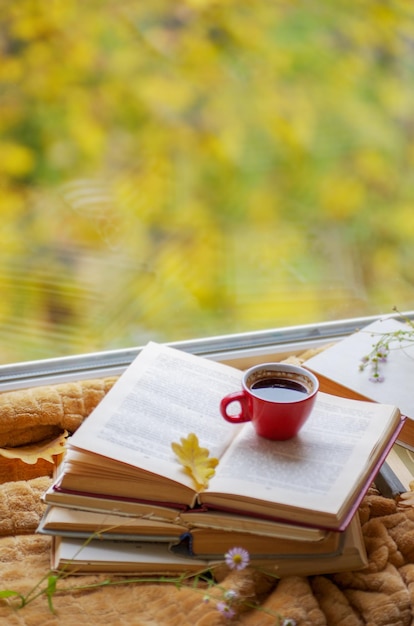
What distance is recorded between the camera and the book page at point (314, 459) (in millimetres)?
667

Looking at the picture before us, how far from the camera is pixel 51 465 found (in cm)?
90

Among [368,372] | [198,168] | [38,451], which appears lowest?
[38,451]

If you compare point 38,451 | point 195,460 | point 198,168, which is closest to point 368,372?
point 195,460

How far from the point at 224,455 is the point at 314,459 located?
0.10 m

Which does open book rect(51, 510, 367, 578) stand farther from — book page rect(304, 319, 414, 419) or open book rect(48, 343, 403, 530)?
book page rect(304, 319, 414, 419)

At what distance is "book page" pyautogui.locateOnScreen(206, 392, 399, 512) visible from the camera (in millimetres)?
667

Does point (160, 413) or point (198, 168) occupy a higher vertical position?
point (198, 168)

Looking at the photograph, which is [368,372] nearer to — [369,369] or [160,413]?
[369,369]

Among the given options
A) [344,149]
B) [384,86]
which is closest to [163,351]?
[344,149]

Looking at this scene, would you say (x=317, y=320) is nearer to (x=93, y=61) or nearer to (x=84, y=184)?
(x=84, y=184)

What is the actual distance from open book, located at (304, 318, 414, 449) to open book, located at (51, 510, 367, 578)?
0.23 metres

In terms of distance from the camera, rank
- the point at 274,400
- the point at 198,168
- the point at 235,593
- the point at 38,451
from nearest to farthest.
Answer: the point at 235,593 < the point at 274,400 < the point at 38,451 < the point at 198,168

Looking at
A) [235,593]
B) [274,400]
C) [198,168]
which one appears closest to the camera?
[235,593]

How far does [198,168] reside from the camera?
1.36 metres
